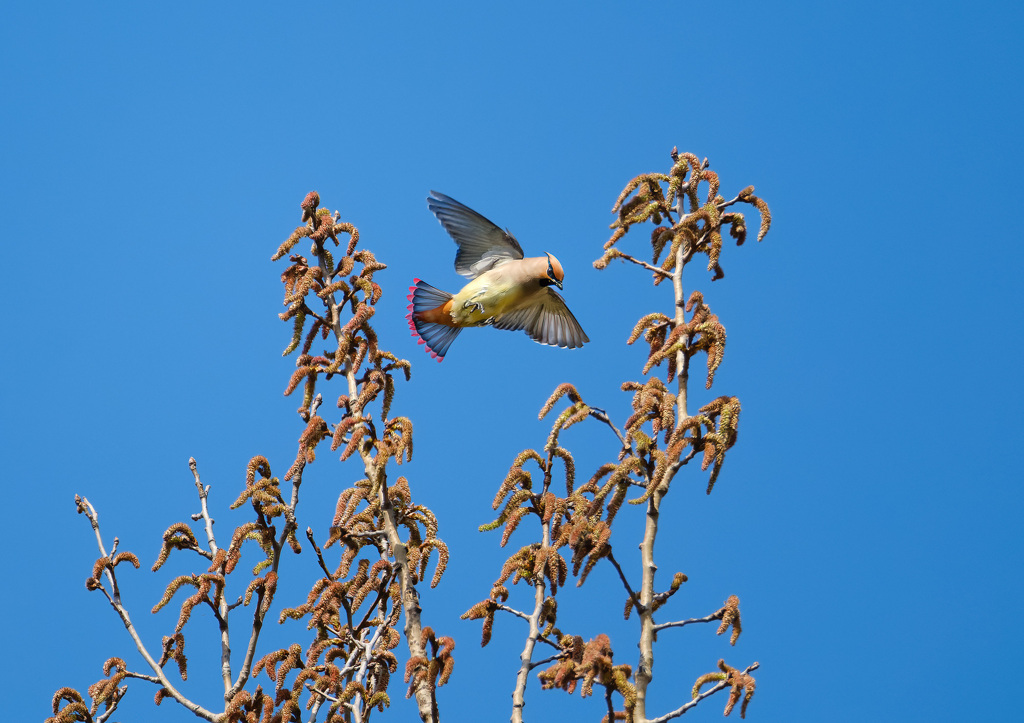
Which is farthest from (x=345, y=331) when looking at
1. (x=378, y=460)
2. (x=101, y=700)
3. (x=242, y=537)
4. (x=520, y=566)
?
(x=101, y=700)

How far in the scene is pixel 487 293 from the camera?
6.93 meters

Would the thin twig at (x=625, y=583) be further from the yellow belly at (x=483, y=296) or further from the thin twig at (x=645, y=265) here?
the yellow belly at (x=483, y=296)

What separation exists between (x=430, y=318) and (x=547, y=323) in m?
0.86

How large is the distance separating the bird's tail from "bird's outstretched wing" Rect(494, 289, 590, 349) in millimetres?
471

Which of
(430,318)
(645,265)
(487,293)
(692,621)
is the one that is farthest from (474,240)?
(692,621)

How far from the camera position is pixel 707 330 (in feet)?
13.8

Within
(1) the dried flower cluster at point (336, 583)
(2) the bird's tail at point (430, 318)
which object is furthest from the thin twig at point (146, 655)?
(2) the bird's tail at point (430, 318)

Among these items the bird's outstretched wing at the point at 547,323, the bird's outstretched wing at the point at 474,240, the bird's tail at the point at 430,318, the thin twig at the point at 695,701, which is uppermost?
the bird's outstretched wing at the point at 474,240

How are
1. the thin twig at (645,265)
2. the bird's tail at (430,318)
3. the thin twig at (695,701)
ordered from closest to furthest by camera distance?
the thin twig at (695,701), the thin twig at (645,265), the bird's tail at (430,318)

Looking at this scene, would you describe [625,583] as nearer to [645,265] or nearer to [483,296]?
[645,265]

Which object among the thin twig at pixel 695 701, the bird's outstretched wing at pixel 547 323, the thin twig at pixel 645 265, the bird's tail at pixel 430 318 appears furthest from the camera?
the bird's outstretched wing at pixel 547 323

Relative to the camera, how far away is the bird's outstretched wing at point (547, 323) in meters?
7.29

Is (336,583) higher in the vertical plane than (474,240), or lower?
lower

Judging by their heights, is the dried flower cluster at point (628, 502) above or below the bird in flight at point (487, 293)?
below
